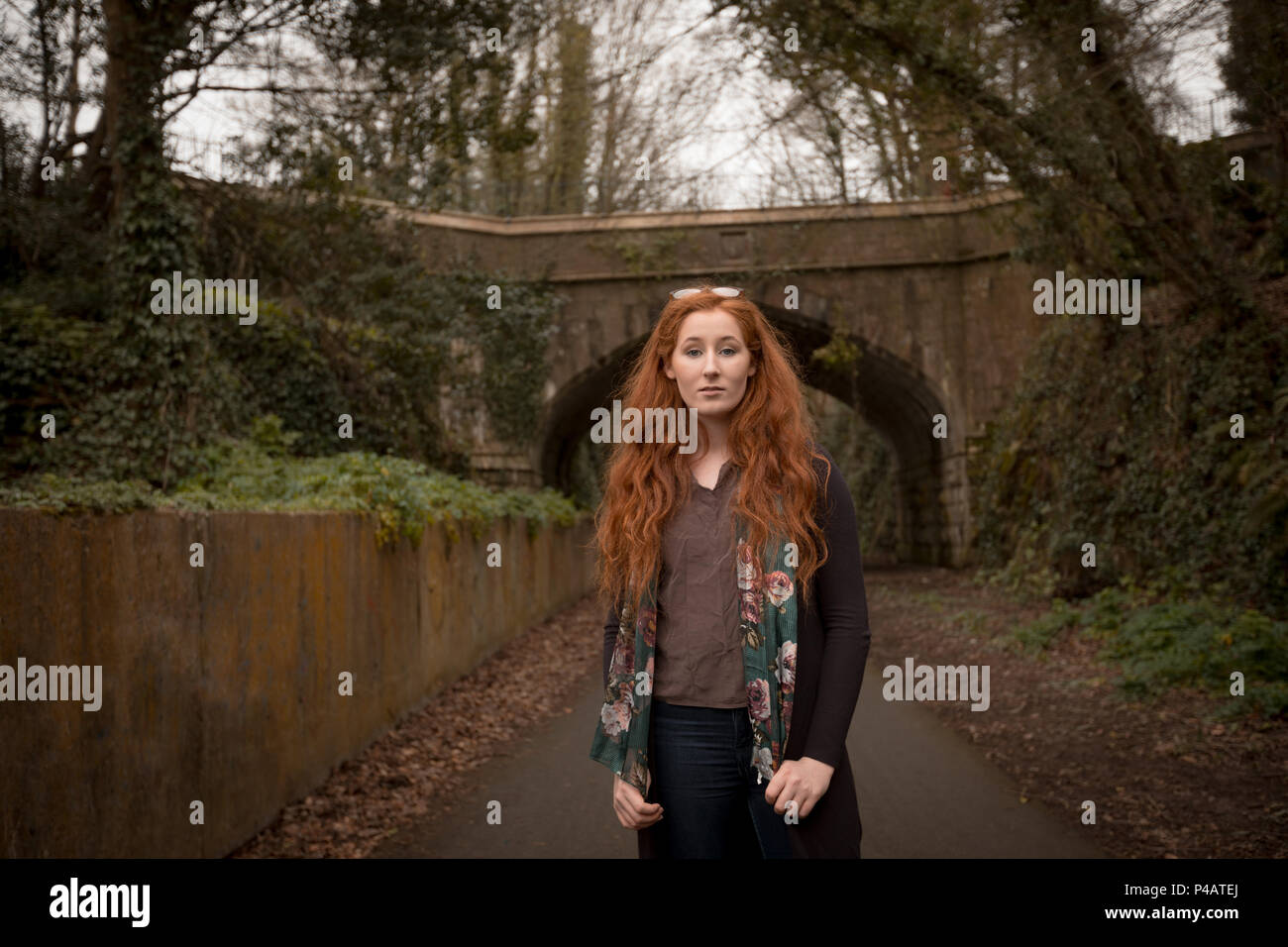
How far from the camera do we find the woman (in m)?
2.29

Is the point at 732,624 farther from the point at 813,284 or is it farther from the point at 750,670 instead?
the point at 813,284

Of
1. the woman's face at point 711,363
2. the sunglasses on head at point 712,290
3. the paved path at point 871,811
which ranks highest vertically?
the sunglasses on head at point 712,290

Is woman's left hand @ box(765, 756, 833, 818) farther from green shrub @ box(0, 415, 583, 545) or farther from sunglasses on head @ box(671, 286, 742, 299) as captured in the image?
green shrub @ box(0, 415, 583, 545)

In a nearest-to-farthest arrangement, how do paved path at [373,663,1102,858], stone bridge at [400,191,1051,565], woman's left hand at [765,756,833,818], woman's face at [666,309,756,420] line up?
woman's left hand at [765,756,833,818] → woman's face at [666,309,756,420] → paved path at [373,663,1102,858] → stone bridge at [400,191,1051,565]

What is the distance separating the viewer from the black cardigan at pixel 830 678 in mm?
2250

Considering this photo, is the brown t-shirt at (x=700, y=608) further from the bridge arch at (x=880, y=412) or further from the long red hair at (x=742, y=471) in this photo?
the bridge arch at (x=880, y=412)

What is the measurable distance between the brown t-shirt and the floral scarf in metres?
0.04

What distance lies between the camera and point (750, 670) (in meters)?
2.31

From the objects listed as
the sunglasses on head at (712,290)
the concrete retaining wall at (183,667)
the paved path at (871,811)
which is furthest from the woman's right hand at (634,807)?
the paved path at (871,811)

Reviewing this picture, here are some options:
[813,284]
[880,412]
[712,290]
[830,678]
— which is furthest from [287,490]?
[880,412]

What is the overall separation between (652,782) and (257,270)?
11.0 m

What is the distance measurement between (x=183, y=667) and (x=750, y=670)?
2.97 m

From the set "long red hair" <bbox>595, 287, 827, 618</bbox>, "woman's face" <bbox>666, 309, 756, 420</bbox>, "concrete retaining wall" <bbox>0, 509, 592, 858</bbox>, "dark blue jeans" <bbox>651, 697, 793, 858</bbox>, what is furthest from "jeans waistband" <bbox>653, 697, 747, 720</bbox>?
"concrete retaining wall" <bbox>0, 509, 592, 858</bbox>

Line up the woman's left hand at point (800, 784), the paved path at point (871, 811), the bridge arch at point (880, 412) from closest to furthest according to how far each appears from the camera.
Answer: the woman's left hand at point (800, 784) < the paved path at point (871, 811) < the bridge arch at point (880, 412)
